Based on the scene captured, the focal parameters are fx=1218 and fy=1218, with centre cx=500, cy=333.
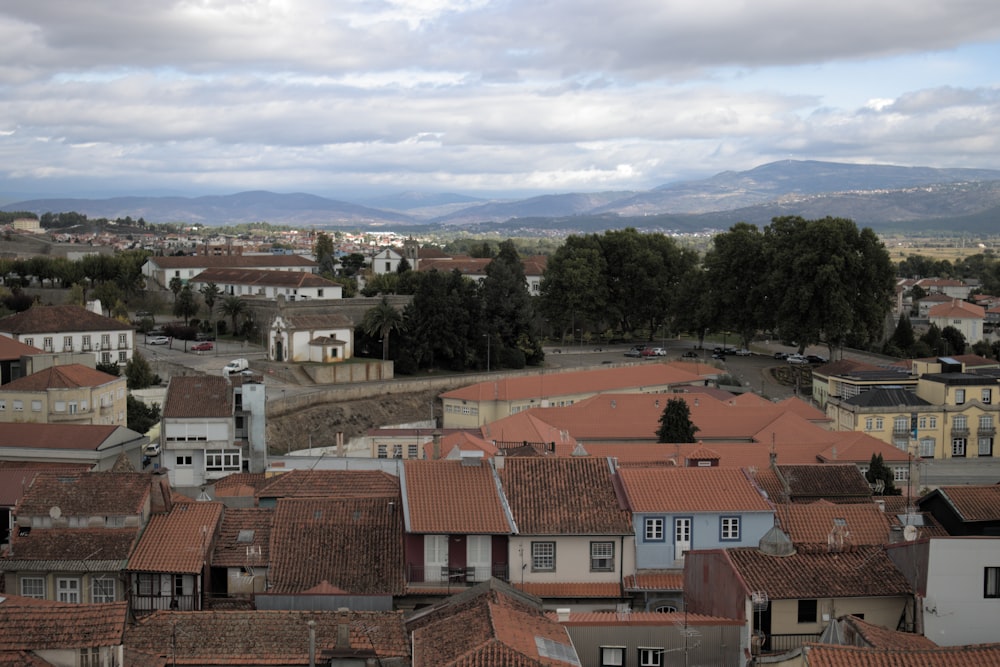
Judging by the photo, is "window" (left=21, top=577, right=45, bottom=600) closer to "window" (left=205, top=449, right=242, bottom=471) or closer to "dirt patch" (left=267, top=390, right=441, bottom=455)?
"window" (left=205, top=449, right=242, bottom=471)

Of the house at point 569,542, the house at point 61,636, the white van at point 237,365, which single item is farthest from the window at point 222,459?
the house at point 61,636

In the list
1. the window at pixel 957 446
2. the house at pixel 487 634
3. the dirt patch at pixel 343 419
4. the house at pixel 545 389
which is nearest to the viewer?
the house at pixel 487 634

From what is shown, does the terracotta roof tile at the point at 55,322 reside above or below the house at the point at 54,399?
above

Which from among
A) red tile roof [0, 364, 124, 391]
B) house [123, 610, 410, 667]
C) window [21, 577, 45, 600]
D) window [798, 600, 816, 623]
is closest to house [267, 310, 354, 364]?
red tile roof [0, 364, 124, 391]

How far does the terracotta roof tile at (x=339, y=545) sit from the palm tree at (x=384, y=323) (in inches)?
1466

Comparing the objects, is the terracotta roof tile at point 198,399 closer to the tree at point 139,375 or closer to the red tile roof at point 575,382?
the tree at point 139,375

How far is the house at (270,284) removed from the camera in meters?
67.4

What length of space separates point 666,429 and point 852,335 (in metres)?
30.0

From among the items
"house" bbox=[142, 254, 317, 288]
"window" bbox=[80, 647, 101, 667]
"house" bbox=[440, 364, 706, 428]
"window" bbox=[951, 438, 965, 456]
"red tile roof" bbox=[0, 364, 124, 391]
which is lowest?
"window" bbox=[951, 438, 965, 456]

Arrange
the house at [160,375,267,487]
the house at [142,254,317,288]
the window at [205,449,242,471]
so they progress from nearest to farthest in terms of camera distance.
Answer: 1. the house at [160,375,267,487]
2. the window at [205,449,242,471]
3. the house at [142,254,317,288]

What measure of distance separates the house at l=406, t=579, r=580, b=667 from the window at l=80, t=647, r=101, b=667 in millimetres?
3556

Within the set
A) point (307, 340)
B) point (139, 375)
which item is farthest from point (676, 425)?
point (307, 340)

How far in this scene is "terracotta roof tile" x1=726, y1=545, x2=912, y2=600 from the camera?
16.6 m

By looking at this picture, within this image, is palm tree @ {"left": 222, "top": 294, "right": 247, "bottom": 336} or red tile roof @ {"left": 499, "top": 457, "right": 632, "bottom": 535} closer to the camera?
red tile roof @ {"left": 499, "top": 457, "right": 632, "bottom": 535}
